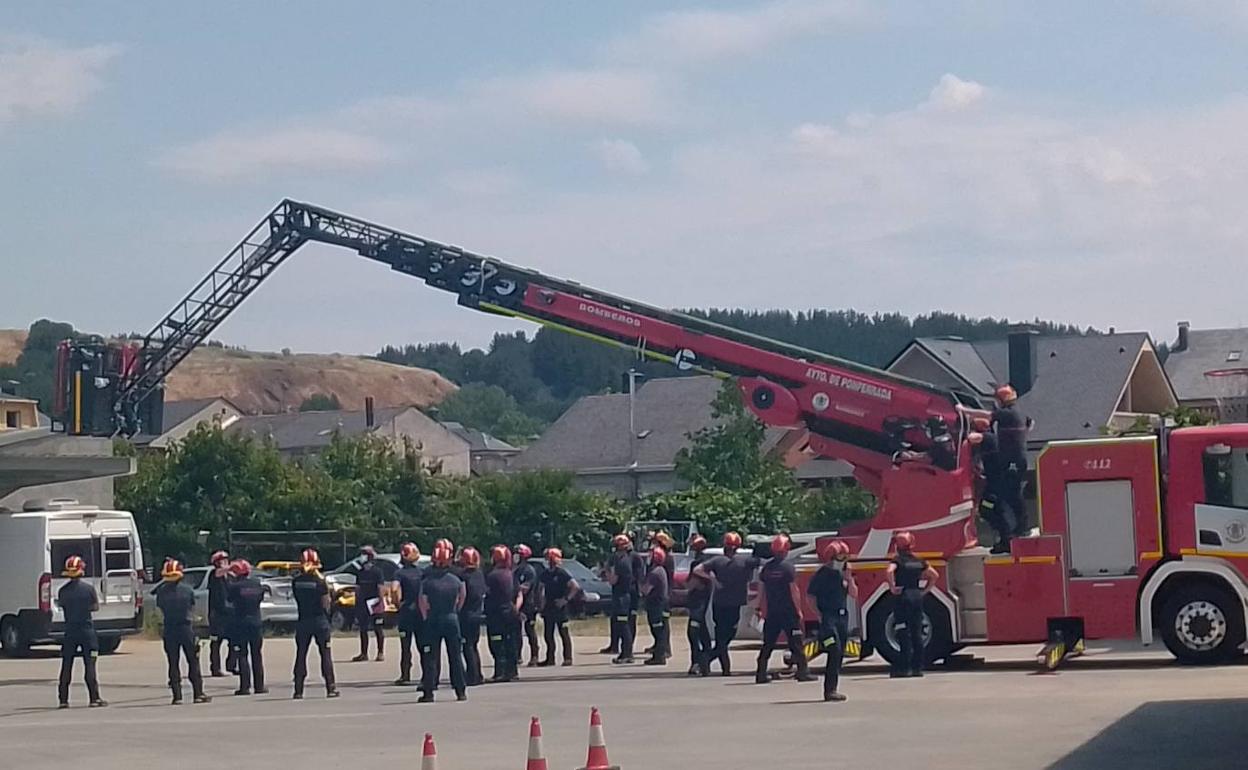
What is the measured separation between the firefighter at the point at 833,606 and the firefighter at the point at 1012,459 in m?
2.28

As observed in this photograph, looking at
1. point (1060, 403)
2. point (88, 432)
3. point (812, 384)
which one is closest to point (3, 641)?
point (88, 432)

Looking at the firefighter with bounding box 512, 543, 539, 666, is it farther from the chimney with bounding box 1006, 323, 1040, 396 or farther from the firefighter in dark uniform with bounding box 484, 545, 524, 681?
the chimney with bounding box 1006, 323, 1040, 396

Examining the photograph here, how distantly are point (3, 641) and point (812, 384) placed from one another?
1506cm

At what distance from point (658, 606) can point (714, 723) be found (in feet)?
29.0

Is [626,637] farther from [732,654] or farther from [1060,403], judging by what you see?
[1060,403]

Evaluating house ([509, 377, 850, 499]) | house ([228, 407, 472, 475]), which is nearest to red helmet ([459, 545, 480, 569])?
house ([509, 377, 850, 499])

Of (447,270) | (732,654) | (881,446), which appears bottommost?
(732,654)

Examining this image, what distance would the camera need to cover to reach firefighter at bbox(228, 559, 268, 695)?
2305 centimetres

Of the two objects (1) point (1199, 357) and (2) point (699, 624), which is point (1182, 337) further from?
(2) point (699, 624)

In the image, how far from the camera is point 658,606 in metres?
26.3

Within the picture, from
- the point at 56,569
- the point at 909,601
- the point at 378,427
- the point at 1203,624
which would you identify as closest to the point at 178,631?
→ the point at 909,601

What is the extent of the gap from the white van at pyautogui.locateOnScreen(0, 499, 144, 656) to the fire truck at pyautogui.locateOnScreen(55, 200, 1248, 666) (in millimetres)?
3841

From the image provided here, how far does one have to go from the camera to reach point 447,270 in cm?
2600

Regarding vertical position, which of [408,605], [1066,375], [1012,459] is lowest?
[408,605]
